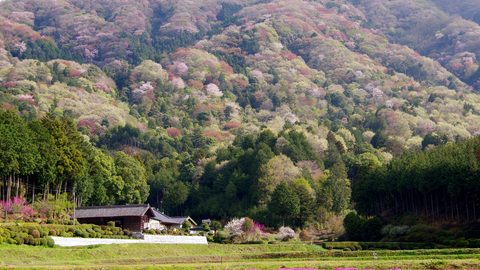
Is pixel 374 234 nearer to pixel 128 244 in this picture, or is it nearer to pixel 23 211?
pixel 128 244

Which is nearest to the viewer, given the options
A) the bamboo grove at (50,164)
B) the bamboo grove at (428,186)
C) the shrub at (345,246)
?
the shrub at (345,246)

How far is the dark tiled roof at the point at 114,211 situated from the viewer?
72.6 metres

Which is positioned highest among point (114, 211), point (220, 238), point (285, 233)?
point (114, 211)

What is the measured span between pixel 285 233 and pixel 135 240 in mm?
22307

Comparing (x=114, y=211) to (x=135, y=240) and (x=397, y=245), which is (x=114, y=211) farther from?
(x=397, y=245)

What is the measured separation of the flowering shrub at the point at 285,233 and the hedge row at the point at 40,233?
22.0 metres

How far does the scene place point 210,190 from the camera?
104 m

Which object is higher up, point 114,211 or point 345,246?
point 114,211

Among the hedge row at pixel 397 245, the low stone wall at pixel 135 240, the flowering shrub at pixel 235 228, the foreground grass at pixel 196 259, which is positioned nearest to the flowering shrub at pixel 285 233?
the flowering shrub at pixel 235 228

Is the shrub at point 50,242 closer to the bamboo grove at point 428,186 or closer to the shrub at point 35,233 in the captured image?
the shrub at point 35,233

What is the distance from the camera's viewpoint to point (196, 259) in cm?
4775

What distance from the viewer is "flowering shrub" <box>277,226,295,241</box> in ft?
249

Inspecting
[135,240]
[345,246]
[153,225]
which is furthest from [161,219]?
[345,246]

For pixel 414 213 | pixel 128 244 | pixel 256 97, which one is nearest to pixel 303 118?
pixel 256 97
